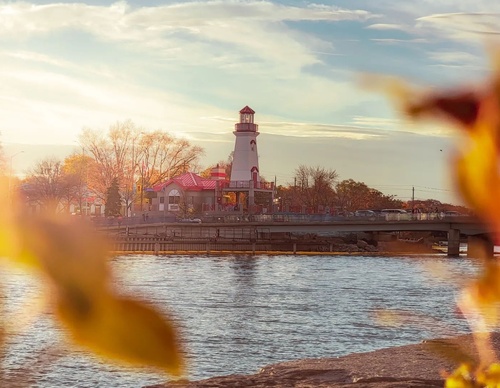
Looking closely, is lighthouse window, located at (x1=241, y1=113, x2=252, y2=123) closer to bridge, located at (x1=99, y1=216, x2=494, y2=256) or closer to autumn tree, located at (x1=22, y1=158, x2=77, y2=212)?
bridge, located at (x1=99, y1=216, x2=494, y2=256)

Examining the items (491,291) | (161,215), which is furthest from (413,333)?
(161,215)

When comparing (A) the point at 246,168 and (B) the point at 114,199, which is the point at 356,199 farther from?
(B) the point at 114,199

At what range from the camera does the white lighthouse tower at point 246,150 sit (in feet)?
296

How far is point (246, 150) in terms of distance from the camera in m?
90.8

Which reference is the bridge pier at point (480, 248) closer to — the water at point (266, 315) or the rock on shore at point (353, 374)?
the water at point (266, 315)

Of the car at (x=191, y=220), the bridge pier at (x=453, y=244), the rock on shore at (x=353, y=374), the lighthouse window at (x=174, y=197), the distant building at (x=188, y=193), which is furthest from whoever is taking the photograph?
the lighthouse window at (x=174, y=197)

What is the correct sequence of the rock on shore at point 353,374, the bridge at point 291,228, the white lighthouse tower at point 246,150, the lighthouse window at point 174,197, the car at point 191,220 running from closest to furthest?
the rock on shore at point 353,374, the bridge at point 291,228, the car at point 191,220, the white lighthouse tower at point 246,150, the lighthouse window at point 174,197

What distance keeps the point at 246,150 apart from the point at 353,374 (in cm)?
7287

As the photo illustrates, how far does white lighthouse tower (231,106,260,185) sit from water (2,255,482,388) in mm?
25412

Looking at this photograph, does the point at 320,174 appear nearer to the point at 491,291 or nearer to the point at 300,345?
the point at 300,345

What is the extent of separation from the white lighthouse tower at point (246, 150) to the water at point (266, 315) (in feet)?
83.4

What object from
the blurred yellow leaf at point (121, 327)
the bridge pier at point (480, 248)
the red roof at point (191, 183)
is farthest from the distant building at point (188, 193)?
the blurred yellow leaf at point (121, 327)

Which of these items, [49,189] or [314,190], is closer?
[49,189]

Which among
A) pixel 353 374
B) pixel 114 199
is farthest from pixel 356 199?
pixel 114 199
